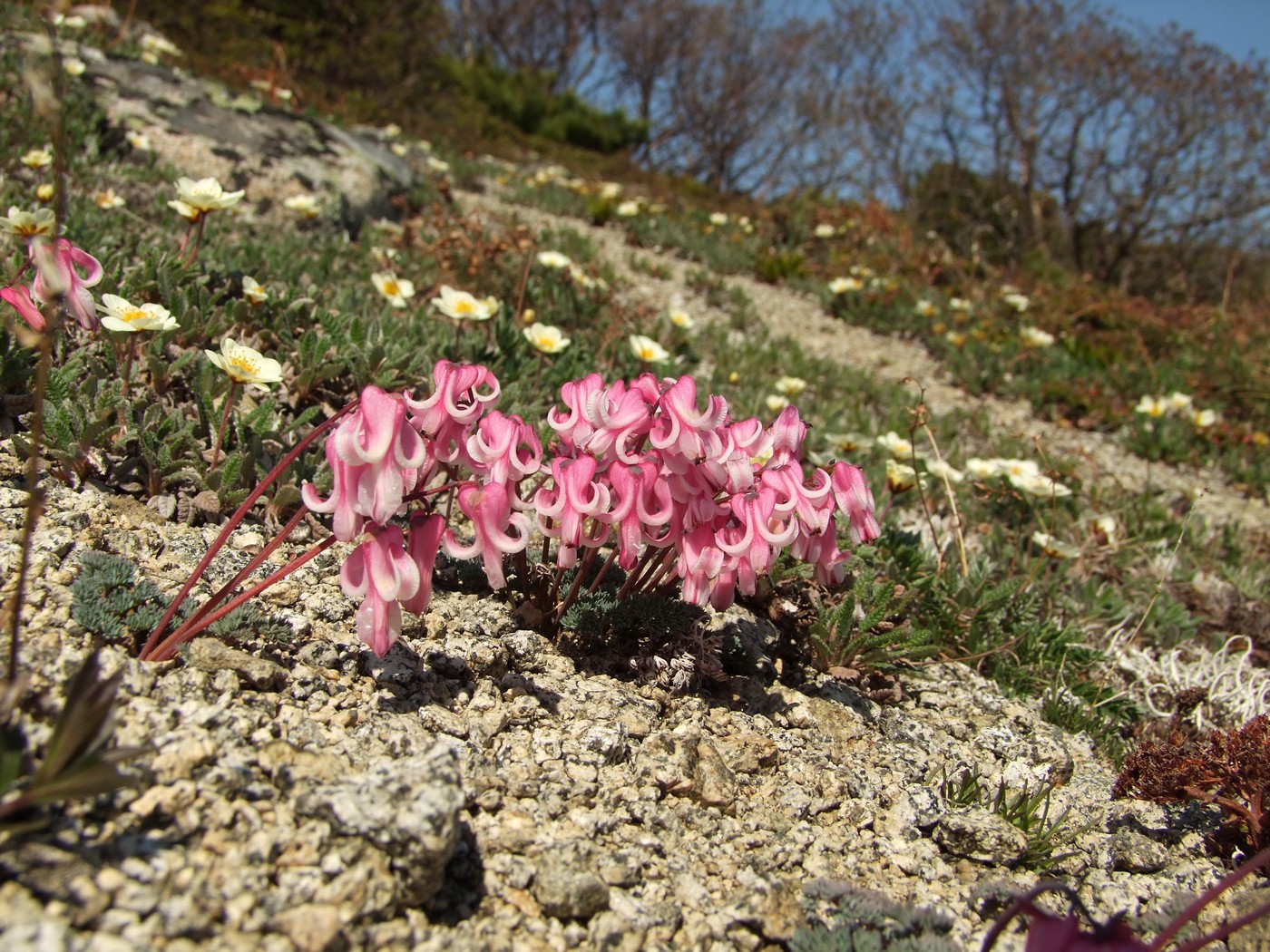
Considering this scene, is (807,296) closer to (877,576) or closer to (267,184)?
(267,184)

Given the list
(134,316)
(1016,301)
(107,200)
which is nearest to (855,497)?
(134,316)

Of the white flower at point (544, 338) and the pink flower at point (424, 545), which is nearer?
the pink flower at point (424, 545)

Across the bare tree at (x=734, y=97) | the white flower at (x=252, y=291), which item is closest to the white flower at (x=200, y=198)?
the white flower at (x=252, y=291)

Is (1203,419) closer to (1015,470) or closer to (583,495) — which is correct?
(1015,470)

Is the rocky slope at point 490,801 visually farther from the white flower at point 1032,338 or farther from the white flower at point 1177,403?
the white flower at point 1032,338

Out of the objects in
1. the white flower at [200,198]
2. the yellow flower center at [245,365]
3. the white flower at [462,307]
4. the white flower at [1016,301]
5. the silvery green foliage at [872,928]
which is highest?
the white flower at [1016,301]

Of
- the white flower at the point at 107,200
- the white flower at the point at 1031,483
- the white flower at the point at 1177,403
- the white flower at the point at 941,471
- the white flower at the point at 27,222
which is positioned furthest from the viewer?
the white flower at the point at 1177,403
